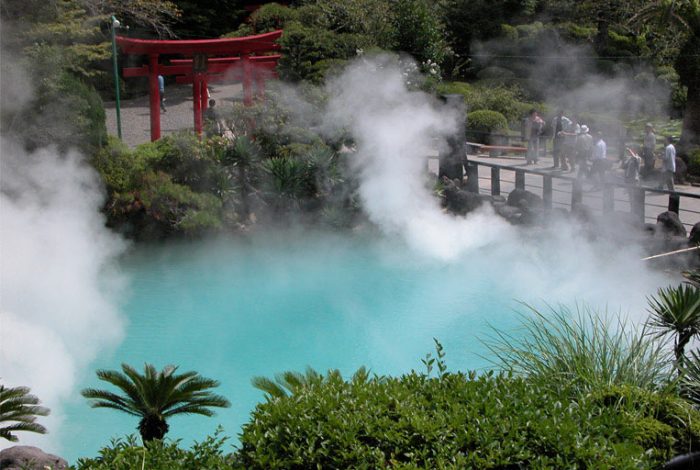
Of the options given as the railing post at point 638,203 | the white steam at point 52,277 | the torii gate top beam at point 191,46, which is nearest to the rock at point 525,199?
the railing post at point 638,203

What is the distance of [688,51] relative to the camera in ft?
63.3

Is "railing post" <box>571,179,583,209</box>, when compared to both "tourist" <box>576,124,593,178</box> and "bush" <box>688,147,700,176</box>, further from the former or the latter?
"bush" <box>688,147,700,176</box>

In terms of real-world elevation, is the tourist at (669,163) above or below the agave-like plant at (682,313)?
above

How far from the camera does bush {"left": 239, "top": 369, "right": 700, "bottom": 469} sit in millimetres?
4043

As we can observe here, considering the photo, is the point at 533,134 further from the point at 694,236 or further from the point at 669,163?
the point at 694,236

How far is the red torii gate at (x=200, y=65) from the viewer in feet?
59.1

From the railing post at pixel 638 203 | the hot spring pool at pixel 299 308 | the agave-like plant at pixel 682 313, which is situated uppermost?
the railing post at pixel 638 203

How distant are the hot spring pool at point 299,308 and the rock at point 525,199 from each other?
143cm

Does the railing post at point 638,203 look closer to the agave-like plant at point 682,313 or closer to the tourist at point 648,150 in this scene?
the tourist at point 648,150

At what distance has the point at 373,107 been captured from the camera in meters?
16.9

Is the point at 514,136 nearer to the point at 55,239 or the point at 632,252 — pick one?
the point at 632,252

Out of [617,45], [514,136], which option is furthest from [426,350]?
[617,45]

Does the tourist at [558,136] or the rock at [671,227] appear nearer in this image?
the rock at [671,227]

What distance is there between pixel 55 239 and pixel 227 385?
6129mm
